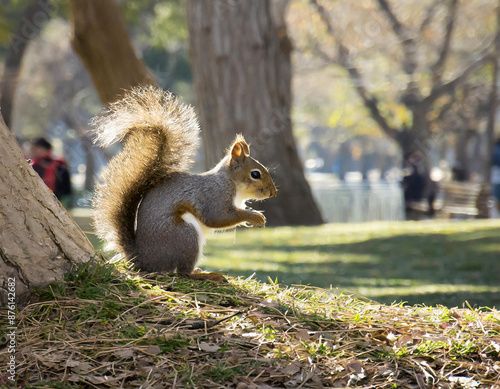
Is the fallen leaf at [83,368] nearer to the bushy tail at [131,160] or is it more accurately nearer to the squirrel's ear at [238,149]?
the bushy tail at [131,160]

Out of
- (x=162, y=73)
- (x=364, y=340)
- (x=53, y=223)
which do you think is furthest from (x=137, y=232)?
(x=162, y=73)

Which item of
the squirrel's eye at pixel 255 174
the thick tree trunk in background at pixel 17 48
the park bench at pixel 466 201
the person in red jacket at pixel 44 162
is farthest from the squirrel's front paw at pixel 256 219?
the thick tree trunk in background at pixel 17 48

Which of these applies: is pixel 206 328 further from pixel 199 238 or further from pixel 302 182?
pixel 302 182

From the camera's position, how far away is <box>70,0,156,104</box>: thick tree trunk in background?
5.73 metres

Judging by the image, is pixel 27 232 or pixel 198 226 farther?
pixel 198 226

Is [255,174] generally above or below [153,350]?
above

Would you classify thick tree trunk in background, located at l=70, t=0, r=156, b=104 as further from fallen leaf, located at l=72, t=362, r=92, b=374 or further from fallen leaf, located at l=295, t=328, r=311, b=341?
fallen leaf, located at l=72, t=362, r=92, b=374

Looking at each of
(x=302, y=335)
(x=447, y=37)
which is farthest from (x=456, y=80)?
(x=302, y=335)

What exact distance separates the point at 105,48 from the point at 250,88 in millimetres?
3079

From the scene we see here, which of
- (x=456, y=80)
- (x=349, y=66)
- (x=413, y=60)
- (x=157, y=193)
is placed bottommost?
(x=157, y=193)

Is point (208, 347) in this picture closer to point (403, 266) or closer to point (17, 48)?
point (403, 266)

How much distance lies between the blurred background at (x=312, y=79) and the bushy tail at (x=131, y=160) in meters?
0.14

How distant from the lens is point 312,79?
28.1 meters

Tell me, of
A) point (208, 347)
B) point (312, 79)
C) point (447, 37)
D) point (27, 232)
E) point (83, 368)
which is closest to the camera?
point (83, 368)
